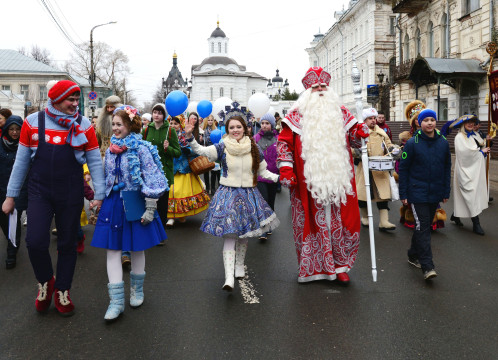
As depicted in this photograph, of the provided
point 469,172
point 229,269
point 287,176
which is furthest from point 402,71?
point 229,269

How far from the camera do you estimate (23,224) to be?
8.19 meters

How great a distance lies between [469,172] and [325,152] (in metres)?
4.14

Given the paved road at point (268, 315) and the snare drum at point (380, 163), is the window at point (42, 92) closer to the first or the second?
the paved road at point (268, 315)

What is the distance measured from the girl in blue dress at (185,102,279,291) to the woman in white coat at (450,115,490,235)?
Result: 4.12 metres

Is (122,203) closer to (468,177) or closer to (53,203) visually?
(53,203)

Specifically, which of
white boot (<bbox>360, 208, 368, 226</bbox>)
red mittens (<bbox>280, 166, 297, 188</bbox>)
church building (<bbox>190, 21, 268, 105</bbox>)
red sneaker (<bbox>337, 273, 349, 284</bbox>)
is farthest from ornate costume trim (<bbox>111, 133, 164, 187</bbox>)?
church building (<bbox>190, 21, 268, 105</bbox>)

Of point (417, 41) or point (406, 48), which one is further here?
point (406, 48)

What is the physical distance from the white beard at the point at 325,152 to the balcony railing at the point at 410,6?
25204mm

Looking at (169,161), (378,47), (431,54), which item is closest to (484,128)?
(431,54)

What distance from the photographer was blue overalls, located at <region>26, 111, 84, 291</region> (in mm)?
3943

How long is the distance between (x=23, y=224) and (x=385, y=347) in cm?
685

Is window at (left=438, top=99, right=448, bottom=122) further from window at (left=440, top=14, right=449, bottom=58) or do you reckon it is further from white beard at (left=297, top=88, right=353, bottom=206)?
white beard at (left=297, top=88, right=353, bottom=206)

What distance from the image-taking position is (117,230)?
4.07m

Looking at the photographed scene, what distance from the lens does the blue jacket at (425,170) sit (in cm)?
520
